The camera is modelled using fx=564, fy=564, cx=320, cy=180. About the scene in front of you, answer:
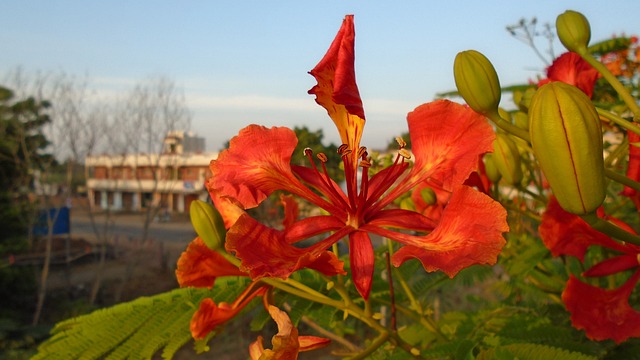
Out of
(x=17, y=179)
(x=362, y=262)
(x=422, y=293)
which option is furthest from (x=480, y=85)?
(x=17, y=179)

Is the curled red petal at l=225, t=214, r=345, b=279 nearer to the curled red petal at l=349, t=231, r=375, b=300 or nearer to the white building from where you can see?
the curled red petal at l=349, t=231, r=375, b=300

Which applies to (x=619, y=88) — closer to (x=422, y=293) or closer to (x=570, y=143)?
(x=570, y=143)

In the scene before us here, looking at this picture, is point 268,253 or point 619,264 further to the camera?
point 619,264

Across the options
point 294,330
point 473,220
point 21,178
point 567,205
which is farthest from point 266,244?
point 21,178

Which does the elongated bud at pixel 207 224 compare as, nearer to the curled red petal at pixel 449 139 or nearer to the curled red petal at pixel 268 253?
the curled red petal at pixel 268 253

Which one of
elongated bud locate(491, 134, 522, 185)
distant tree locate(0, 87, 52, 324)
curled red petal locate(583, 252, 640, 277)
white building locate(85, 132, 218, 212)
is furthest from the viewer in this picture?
white building locate(85, 132, 218, 212)

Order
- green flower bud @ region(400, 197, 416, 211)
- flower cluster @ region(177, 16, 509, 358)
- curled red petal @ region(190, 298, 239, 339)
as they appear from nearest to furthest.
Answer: flower cluster @ region(177, 16, 509, 358)
curled red petal @ region(190, 298, 239, 339)
green flower bud @ region(400, 197, 416, 211)

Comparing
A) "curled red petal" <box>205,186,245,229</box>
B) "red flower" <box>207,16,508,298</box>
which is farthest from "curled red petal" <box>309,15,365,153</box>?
"curled red petal" <box>205,186,245,229</box>

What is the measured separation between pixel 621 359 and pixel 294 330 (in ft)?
2.88

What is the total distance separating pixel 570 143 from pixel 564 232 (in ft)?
1.75

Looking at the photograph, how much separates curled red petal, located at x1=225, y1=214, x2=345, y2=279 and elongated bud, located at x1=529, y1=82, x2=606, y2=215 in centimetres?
30

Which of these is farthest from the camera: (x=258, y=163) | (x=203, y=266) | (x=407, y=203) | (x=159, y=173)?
(x=159, y=173)

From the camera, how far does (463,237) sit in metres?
0.71

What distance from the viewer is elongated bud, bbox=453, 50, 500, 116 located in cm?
82
